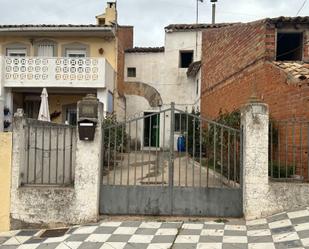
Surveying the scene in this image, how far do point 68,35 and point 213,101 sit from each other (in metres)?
8.58

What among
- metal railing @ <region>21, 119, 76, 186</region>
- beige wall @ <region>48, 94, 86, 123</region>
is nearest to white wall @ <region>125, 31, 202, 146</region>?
beige wall @ <region>48, 94, 86, 123</region>

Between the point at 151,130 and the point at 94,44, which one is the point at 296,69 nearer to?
the point at 151,130

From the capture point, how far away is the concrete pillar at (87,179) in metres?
8.49

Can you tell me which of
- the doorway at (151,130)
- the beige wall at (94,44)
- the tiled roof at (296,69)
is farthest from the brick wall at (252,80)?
the beige wall at (94,44)

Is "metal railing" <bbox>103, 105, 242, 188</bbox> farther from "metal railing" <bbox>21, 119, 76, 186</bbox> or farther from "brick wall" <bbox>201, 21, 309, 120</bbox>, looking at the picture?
"brick wall" <bbox>201, 21, 309, 120</bbox>

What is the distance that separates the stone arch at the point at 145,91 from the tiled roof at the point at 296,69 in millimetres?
13313

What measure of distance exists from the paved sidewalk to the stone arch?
52.6ft

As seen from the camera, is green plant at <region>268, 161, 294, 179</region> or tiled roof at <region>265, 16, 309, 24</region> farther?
A: tiled roof at <region>265, 16, 309, 24</region>

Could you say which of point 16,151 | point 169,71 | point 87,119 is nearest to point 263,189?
point 87,119

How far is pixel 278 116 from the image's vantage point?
10328 millimetres

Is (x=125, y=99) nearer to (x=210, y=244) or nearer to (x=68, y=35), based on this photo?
(x=68, y=35)

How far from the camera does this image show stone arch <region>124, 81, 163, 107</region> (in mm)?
24172

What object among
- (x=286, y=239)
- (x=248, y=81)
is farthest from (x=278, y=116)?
(x=286, y=239)

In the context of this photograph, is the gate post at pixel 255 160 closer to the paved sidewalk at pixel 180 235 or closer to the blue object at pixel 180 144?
the paved sidewalk at pixel 180 235
